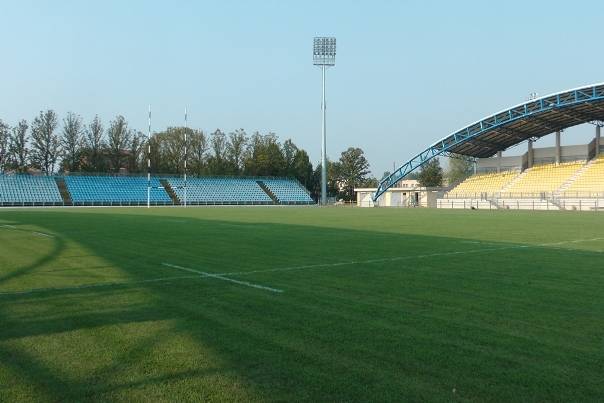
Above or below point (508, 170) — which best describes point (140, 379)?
below

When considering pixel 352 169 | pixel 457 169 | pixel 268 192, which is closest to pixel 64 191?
pixel 268 192

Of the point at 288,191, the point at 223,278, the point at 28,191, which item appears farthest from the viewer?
the point at 288,191

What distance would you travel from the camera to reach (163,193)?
7481 cm

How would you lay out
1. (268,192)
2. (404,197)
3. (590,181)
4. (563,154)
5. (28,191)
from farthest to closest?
(268,192) → (404,197) → (28,191) → (563,154) → (590,181)

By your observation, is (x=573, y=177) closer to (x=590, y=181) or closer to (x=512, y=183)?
(x=590, y=181)

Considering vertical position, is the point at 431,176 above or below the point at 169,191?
above

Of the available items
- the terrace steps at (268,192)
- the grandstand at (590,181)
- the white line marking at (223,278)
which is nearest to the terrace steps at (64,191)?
the terrace steps at (268,192)

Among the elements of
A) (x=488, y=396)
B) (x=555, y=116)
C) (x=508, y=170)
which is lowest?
(x=488, y=396)

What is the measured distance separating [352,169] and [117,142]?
1767 inches

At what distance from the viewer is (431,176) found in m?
92.8

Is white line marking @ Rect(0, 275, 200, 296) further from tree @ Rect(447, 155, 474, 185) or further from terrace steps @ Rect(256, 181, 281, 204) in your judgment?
tree @ Rect(447, 155, 474, 185)

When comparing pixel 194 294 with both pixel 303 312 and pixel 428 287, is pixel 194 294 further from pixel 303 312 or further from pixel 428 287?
pixel 428 287

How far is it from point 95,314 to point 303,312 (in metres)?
2.47

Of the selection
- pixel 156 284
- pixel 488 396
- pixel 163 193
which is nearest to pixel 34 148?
pixel 163 193
